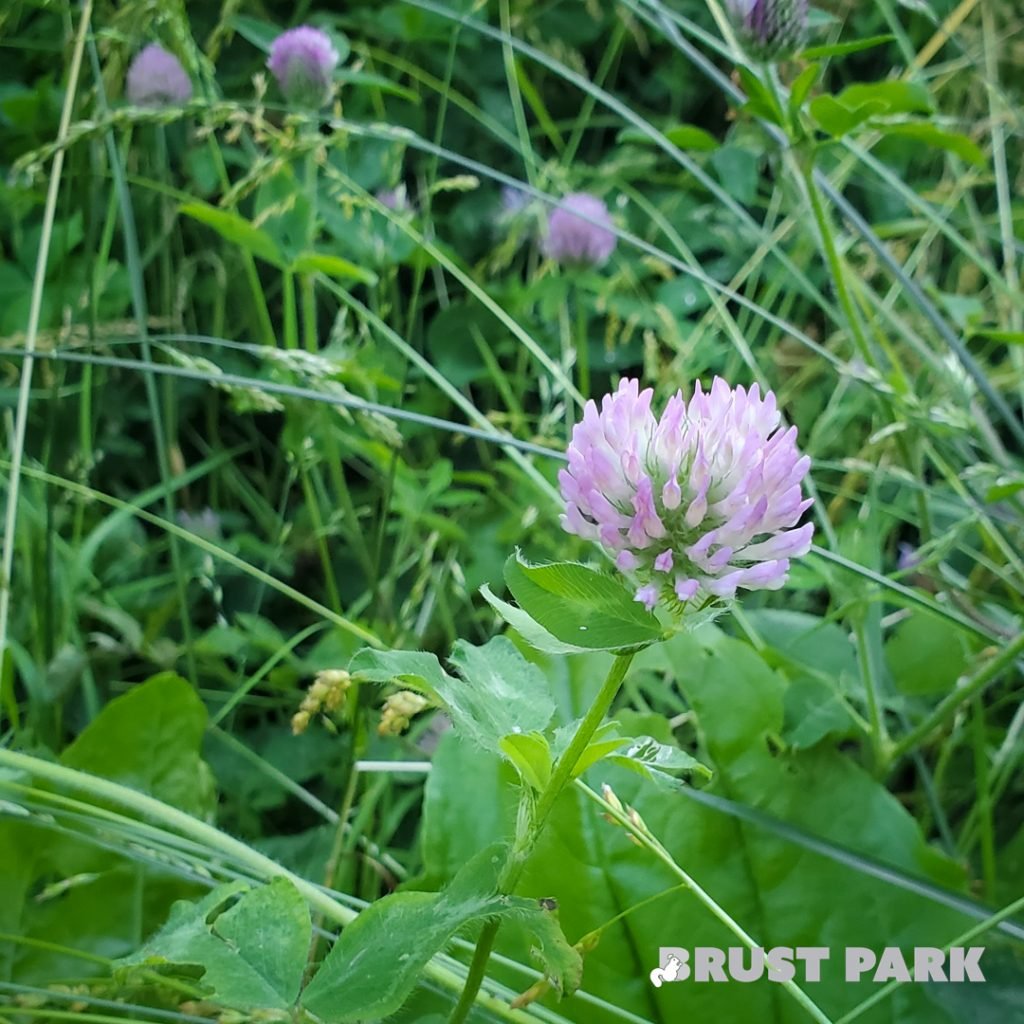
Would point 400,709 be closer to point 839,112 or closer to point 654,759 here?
point 654,759

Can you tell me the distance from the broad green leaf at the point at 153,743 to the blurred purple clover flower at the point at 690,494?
0.33 metres

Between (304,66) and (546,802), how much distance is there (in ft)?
1.92

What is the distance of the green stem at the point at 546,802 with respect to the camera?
0.99 ft

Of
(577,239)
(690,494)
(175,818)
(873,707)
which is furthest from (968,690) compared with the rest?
(577,239)

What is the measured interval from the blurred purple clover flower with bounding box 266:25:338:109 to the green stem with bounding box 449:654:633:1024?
559 millimetres

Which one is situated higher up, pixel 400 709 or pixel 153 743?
pixel 400 709

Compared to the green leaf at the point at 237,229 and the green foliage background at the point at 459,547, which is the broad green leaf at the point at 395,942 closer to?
the green foliage background at the point at 459,547

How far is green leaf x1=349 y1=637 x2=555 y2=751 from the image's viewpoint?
0.32 meters

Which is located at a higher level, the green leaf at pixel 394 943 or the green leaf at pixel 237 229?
the green leaf at pixel 237 229

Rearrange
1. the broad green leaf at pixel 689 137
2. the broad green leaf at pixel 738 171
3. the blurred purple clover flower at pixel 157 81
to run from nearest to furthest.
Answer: the broad green leaf at pixel 689 137 < the blurred purple clover flower at pixel 157 81 < the broad green leaf at pixel 738 171

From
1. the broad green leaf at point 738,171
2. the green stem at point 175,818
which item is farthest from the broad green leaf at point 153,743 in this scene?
the broad green leaf at point 738,171

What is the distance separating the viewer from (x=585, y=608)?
0.31 m

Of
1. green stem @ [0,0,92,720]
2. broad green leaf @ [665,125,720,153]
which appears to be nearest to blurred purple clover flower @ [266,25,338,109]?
green stem @ [0,0,92,720]

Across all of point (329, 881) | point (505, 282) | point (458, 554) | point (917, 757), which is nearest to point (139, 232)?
point (505, 282)
